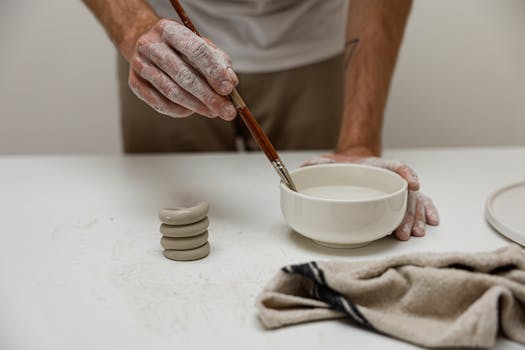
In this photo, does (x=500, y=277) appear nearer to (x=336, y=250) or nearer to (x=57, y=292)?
(x=336, y=250)

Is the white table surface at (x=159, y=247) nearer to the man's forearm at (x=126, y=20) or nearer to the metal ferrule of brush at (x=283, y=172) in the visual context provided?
the metal ferrule of brush at (x=283, y=172)

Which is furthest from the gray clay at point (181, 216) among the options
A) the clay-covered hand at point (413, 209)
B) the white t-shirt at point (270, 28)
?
the white t-shirt at point (270, 28)

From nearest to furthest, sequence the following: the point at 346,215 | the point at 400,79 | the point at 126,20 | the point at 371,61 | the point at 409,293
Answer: the point at 409,293
the point at 346,215
the point at 126,20
the point at 371,61
the point at 400,79

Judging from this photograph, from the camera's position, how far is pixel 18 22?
1805 mm

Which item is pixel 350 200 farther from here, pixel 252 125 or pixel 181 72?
pixel 181 72

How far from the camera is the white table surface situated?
578mm

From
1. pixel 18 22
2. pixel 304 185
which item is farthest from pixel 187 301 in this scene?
pixel 18 22

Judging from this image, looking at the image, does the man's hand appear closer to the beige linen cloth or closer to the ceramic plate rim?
the beige linen cloth

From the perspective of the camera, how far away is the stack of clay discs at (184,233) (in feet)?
2.35

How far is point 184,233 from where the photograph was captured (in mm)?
724

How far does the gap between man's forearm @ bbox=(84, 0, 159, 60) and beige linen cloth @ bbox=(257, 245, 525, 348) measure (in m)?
0.50

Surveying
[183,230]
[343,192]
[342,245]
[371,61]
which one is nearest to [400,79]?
[371,61]

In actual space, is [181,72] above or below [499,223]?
above

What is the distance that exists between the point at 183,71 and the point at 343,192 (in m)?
0.30
